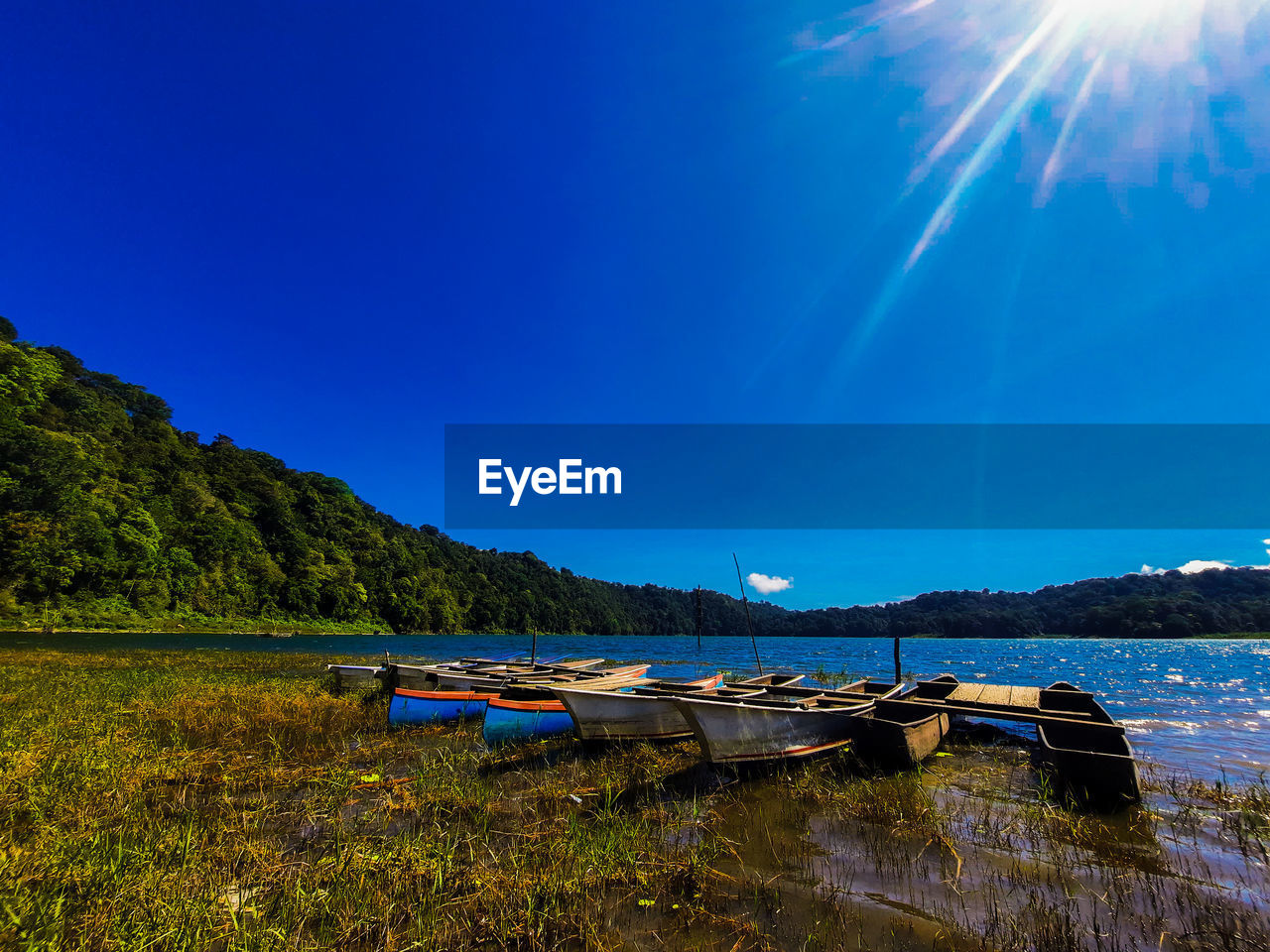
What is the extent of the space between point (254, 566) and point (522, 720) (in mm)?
90003

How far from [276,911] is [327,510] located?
123 metres

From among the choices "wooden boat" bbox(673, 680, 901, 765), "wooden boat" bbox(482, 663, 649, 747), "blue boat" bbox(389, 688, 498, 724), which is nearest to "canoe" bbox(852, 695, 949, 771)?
"wooden boat" bbox(673, 680, 901, 765)

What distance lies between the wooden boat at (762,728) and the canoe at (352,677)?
11964 mm

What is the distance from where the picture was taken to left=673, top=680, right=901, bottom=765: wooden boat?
870 centimetres

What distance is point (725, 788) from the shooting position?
29.6 ft

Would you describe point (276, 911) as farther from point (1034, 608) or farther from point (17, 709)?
point (1034, 608)

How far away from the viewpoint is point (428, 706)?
13430 mm

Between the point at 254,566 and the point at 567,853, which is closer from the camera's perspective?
the point at 567,853

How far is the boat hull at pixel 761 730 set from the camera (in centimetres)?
869

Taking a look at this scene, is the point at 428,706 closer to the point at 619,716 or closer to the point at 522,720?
the point at 522,720

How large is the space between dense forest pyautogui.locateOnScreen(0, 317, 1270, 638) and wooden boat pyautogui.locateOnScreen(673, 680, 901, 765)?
3579 centimetres

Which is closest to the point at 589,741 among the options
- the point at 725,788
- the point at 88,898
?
the point at 725,788

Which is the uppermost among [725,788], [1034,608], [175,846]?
[175,846]

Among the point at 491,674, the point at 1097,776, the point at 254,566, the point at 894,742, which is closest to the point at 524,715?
the point at 491,674
